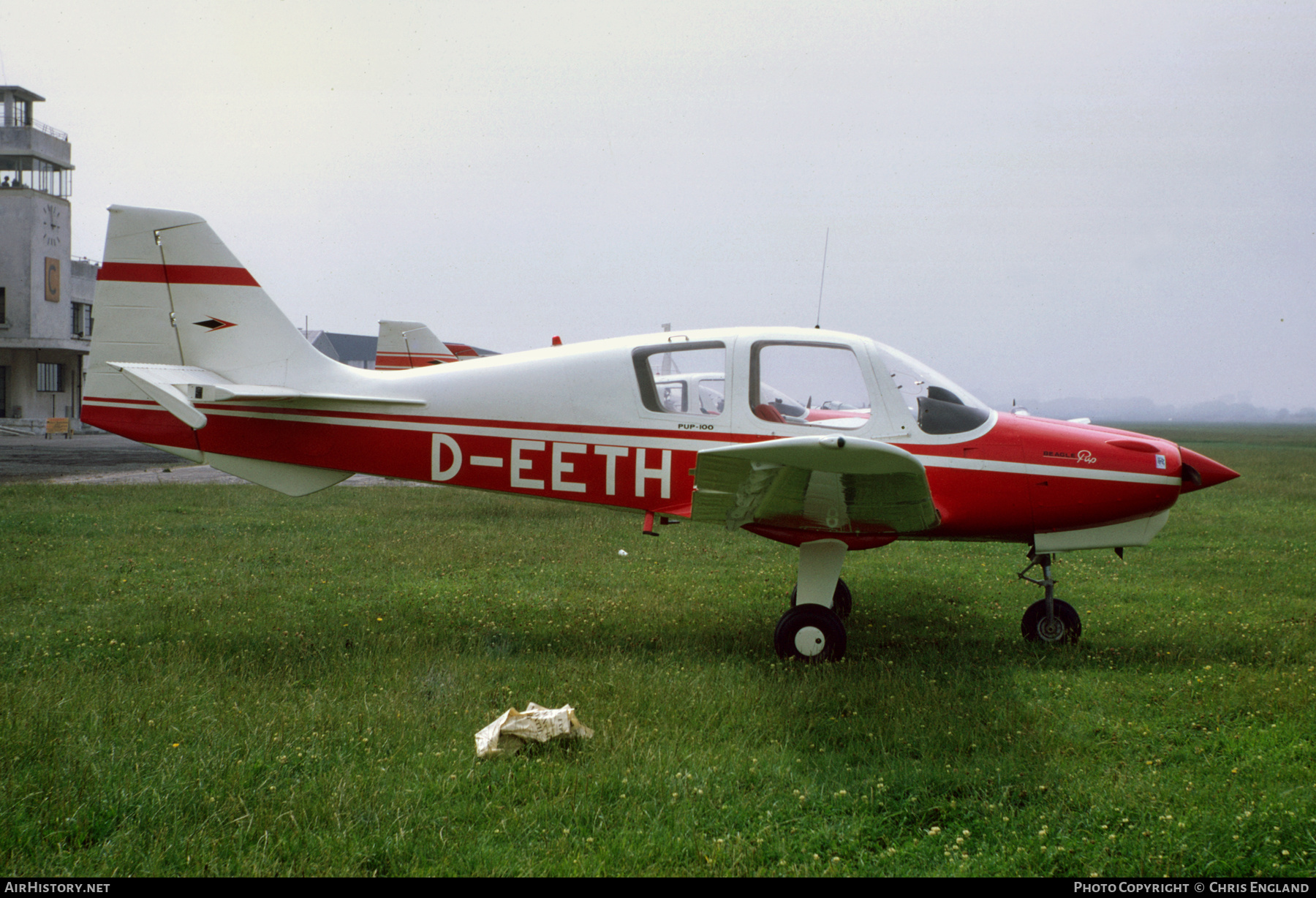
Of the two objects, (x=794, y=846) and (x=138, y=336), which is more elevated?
(x=138, y=336)

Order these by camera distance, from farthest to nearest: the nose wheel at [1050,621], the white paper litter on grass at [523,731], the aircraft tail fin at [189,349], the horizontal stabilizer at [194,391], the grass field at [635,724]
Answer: the aircraft tail fin at [189,349], the nose wheel at [1050,621], the horizontal stabilizer at [194,391], the white paper litter on grass at [523,731], the grass field at [635,724]

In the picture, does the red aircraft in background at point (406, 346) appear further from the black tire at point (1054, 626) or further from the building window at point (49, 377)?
the building window at point (49, 377)

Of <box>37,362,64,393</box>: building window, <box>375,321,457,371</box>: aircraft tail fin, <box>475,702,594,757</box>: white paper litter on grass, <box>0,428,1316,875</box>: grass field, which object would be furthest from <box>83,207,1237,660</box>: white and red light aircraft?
<box>37,362,64,393</box>: building window

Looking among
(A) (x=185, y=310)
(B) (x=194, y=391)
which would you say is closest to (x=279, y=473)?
(B) (x=194, y=391)

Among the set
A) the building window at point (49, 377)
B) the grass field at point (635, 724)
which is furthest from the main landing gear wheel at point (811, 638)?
the building window at point (49, 377)

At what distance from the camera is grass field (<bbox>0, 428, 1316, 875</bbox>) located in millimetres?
3338

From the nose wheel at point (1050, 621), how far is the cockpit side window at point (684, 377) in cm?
299

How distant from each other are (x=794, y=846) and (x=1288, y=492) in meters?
22.2

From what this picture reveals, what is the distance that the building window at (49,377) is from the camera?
47188 mm

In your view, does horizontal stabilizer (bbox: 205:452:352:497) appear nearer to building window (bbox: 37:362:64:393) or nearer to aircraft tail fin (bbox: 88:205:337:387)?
aircraft tail fin (bbox: 88:205:337:387)

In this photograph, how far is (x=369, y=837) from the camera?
3.34 m

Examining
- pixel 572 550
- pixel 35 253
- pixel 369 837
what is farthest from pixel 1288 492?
pixel 35 253

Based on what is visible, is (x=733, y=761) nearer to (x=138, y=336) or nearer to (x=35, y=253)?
(x=138, y=336)
